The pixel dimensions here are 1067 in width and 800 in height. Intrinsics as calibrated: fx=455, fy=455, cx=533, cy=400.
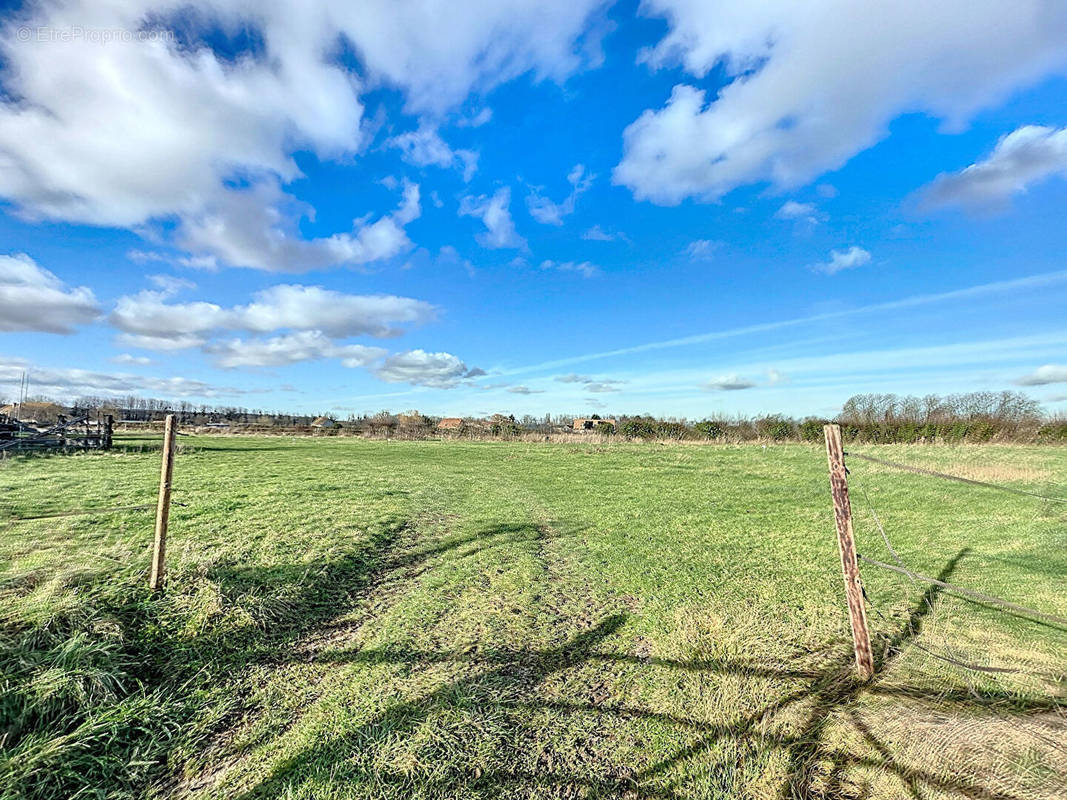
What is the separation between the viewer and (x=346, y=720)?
9.66 ft

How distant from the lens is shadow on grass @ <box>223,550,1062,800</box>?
2.47 meters

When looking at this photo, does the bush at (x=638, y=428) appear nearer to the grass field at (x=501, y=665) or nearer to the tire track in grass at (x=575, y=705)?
the grass field at (x=501, y=665)

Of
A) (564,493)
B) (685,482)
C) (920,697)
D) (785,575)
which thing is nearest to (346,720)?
(920,697)

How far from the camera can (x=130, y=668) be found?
3.34 meters

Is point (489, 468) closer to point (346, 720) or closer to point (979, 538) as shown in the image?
point (979, 538)

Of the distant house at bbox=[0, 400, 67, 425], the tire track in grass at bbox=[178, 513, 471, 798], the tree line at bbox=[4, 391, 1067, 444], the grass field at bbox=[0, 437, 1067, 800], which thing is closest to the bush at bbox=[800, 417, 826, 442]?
the tree line at bbox=[4, 391, 1067, 444]

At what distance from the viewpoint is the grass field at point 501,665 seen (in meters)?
2.54

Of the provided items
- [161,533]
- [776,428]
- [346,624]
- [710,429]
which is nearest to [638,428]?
[710,429]

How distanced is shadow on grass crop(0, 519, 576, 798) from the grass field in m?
0.02

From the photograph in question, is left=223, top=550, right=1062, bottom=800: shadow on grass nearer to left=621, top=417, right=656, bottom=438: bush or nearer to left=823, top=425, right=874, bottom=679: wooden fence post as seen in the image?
left=823, top=425, right=874, bottom=679: wooden fence post

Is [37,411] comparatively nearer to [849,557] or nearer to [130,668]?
[130,668]

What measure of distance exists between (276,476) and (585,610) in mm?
11162

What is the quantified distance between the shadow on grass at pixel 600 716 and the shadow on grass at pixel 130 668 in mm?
765

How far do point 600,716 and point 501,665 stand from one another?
3.01 ft
